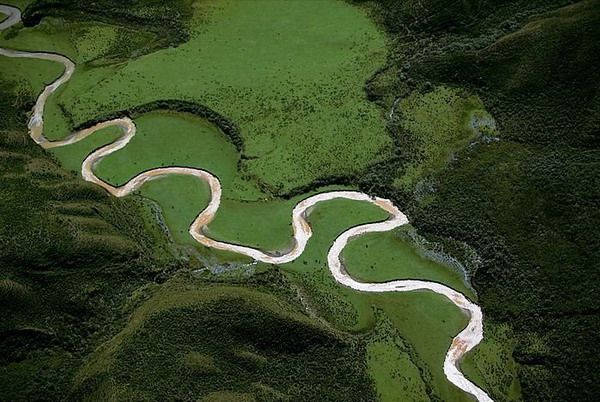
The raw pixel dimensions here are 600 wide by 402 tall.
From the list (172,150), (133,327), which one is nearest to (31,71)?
(172,150)

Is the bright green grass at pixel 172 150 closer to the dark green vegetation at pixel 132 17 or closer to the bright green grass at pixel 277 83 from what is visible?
the bright green grass at pixel 277 83

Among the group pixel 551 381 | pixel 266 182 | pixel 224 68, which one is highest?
pixel 224 68

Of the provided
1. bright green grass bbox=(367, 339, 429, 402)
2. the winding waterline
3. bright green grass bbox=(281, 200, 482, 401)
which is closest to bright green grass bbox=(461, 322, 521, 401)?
the winding waterline

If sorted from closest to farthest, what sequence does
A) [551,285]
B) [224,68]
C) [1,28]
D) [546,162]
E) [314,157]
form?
1. [551,285]
2. [546,162]
3. [314,157]
4. [224,68]
5. [1,28]

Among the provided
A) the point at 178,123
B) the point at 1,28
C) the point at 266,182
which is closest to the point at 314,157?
the point at 266,182

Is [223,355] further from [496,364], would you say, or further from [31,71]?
[31,71]

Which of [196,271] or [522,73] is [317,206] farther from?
[522,73]
